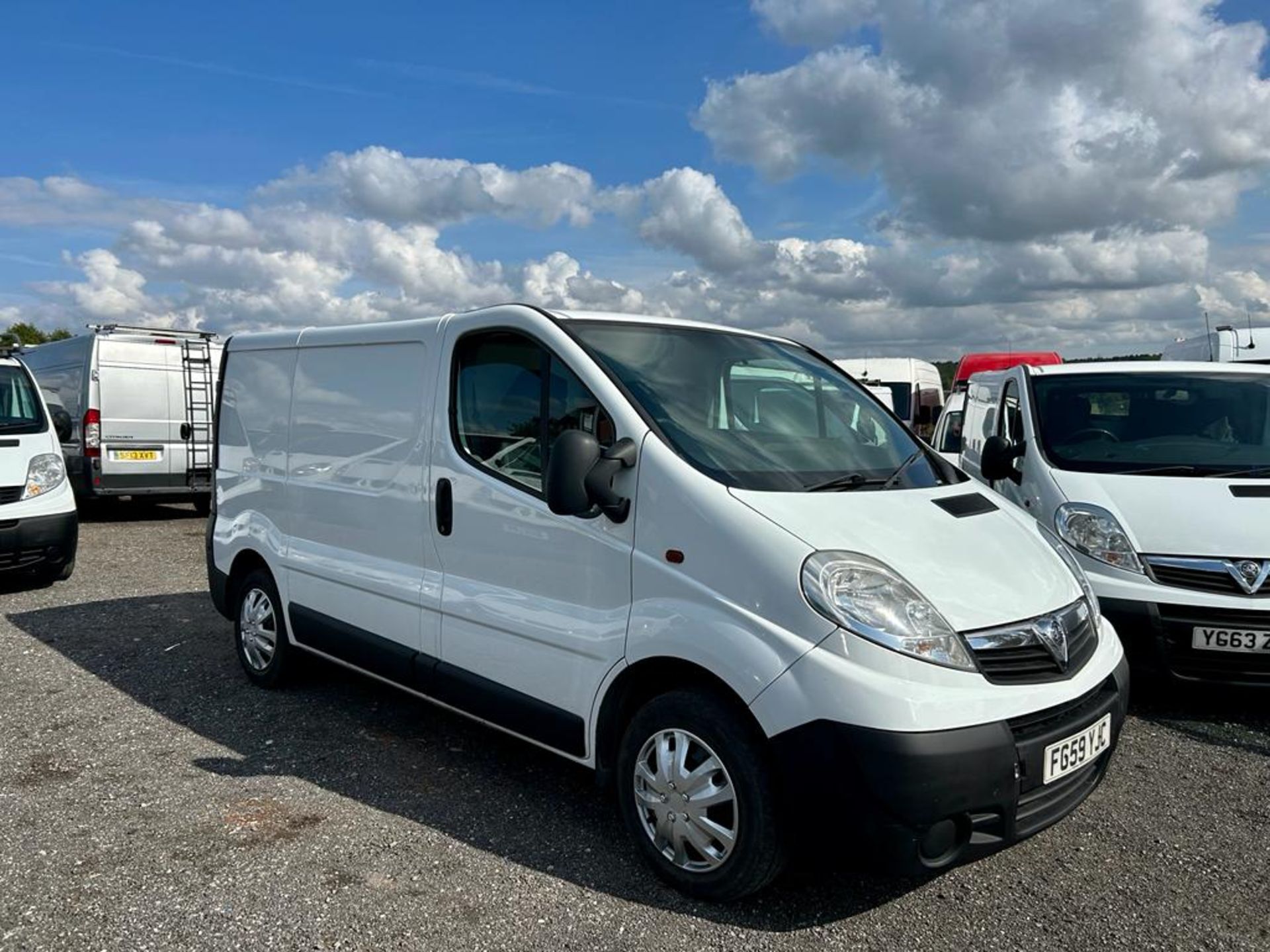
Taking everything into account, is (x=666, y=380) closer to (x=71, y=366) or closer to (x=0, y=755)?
(x=0, y=755)

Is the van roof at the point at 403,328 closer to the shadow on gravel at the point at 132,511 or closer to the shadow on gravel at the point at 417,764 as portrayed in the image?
the shadow on gravel at the point at 417,764

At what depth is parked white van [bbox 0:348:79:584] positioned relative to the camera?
7852mm

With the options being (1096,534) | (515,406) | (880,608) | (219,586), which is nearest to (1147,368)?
(1096,534)

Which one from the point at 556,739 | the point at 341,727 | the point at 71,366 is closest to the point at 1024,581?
the point at 556,739

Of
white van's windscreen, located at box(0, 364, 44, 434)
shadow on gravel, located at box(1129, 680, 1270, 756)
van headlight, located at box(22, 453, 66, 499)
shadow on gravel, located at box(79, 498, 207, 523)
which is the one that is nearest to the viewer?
shadow on gravel, located at box(1129, 680, 1270, 756)

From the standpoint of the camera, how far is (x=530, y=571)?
3676mm

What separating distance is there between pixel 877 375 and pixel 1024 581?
19.0 meters

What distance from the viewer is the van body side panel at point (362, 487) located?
14.0ft

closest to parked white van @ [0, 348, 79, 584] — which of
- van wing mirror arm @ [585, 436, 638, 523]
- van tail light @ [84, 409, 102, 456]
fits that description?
van tail light @ [84, 409, 102, 456]

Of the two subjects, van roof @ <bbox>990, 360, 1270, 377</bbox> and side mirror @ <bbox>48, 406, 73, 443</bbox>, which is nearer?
van roof @ <bbox>990, 360, 1270, 377</bbox>

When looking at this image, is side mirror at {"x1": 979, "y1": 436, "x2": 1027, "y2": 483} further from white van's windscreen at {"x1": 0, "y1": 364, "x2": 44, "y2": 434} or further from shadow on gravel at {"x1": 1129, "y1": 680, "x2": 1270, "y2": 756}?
white van's windscreen at {"x1": 0, "y1": 364, "x2": 44, "y2": 434}

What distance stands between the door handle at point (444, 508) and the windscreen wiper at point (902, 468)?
1707 millimetres

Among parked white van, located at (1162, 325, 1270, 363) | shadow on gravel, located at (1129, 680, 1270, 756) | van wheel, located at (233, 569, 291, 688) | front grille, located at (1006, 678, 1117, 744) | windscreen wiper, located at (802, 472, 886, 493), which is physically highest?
parked white van, located at (1162, 325, 1270, 363)

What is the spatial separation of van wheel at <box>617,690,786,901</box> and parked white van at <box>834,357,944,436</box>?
17.9 m
